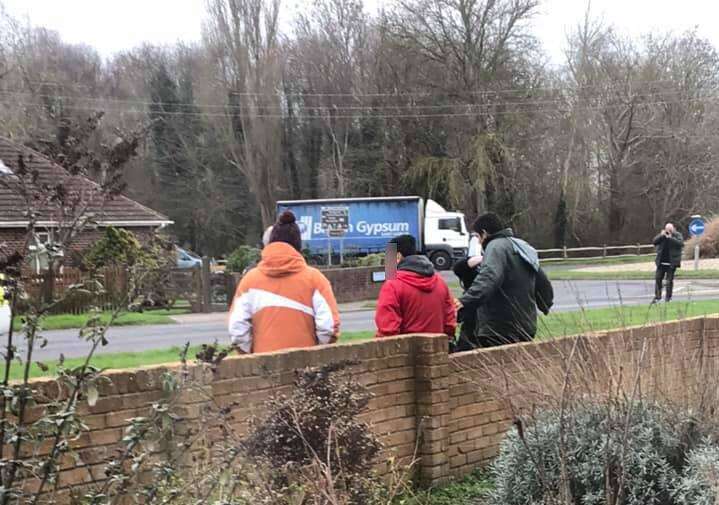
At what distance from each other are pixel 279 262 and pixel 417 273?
3.89 ft

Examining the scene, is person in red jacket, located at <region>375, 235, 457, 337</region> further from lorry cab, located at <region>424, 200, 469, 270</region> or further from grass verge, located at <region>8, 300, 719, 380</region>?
lorry cab, located at <region>424, 200, 469, 270</region>

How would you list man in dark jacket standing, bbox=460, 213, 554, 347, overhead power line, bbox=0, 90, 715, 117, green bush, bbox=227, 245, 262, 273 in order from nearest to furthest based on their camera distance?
man in dark jacket standing, bbox=460, 213, 554, 347
green bush, bbox=227, 245, 262, 273
overhead power line, bbox=0, 90, 715, 117

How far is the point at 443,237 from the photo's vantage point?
38156 mm

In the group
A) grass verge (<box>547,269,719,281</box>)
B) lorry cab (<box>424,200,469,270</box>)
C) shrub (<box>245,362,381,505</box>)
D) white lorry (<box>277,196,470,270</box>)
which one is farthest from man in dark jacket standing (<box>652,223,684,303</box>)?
lorry cab (<box>424,200,469,270</box>)

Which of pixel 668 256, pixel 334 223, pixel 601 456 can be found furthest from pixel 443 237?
pixel 601 456

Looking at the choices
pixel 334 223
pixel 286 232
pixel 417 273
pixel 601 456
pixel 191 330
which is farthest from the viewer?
pixel 334 223

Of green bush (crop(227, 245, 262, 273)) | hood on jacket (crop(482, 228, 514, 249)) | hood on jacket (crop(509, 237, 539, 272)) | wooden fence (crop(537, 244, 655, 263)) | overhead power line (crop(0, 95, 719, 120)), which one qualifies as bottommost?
wooden fence (crop(537, 244, 655, 263))

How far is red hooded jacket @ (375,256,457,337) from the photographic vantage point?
5.67 metres

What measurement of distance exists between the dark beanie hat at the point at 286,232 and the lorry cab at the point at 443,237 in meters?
32.4

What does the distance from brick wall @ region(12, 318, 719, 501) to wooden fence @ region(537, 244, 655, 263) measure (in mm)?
40913

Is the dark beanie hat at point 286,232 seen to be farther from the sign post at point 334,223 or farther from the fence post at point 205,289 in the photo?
the sign post at point 334,223

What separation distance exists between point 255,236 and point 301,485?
4771 centimetres

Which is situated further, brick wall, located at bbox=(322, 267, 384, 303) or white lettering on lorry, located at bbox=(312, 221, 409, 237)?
white lettering on lorry, located at bbox=(312, 221, 409, 237)

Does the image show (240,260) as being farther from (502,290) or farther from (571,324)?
(502,290)
